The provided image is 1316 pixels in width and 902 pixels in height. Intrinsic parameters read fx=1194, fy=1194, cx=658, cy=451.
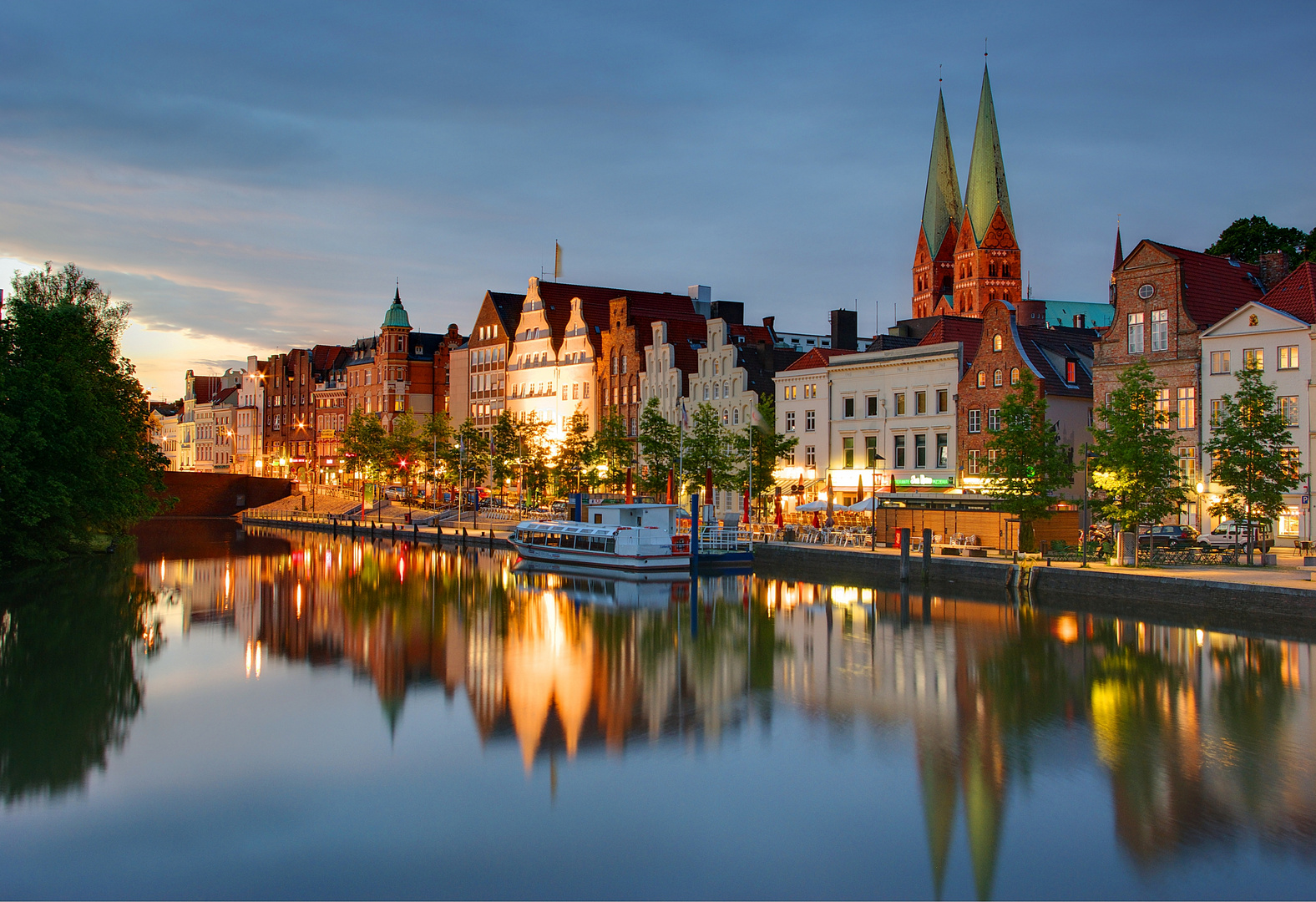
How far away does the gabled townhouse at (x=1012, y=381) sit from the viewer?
6191 centimetres

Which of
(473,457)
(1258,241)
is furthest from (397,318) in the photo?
(1258,241)

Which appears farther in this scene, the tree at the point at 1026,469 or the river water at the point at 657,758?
the tree at the point at 1026,469

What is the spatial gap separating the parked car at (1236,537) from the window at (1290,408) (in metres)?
4.89

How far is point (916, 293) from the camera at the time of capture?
153 metres

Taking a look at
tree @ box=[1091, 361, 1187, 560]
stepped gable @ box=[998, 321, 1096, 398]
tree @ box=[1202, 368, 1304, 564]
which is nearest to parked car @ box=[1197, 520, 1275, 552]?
tree @ box=[1202, 368, 1304, 564]

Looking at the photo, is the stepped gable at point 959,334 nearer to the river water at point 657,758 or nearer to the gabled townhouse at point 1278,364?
the gabled townhouse at point 1278,364

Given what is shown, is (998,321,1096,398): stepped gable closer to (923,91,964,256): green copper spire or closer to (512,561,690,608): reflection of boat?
(512,561,690,608): reflection of boat

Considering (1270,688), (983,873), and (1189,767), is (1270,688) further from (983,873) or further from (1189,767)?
(983,873)

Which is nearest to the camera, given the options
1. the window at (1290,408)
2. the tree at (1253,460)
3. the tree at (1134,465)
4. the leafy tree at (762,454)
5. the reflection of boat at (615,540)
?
the tree at (1253,460)

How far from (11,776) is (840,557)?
127ft

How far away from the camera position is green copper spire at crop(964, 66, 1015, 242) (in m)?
132

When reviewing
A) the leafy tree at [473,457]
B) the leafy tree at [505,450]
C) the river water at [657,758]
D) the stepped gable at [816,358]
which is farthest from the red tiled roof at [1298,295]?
the leafy tree at [473,457]

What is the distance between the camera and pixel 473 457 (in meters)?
102

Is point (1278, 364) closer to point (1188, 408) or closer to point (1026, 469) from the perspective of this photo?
point (1188, 408)
